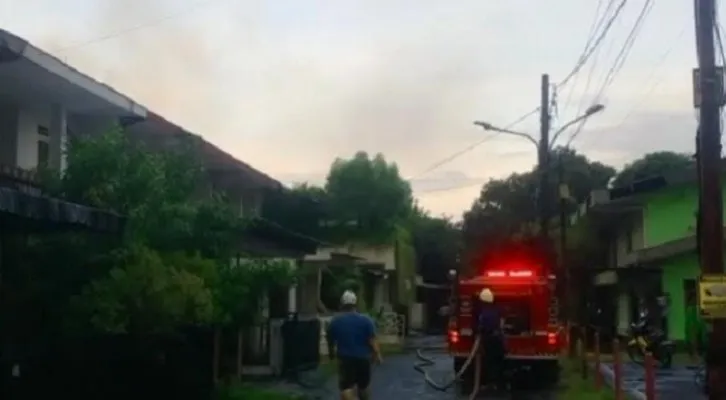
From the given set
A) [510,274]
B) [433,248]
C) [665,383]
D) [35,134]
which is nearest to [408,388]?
[510,274]

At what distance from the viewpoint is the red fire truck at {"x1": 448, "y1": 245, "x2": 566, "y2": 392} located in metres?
25.2

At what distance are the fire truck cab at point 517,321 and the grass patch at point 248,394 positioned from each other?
475 centimetres

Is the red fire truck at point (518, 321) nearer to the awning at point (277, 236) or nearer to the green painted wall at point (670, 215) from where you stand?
the awning at point (277, 236)

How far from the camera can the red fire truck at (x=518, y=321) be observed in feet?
82.5

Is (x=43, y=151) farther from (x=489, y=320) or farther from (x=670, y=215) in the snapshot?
(x=670, y=215)

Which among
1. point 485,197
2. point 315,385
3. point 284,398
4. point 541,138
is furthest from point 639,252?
point 485,197

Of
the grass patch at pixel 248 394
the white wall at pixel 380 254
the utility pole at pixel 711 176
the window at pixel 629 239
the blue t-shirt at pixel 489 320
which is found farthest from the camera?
the white wall at pixel 380 254

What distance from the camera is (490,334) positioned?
23828 millimetres

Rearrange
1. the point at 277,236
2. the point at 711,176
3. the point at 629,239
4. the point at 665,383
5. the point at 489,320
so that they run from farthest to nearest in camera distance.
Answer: the point at 629,239 → the point at 665,383 → the point at 489,320 → the point at 277,236 → the point at 711,176

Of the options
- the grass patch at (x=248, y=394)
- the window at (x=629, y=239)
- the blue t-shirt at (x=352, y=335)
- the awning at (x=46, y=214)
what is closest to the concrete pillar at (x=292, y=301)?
the grass patch at (x=248, y=394)

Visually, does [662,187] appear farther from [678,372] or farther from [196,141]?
[196,141]

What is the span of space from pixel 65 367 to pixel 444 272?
57.7 metres

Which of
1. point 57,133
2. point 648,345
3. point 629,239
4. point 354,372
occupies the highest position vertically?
point 629,239

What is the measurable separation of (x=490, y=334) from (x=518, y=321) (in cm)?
184
